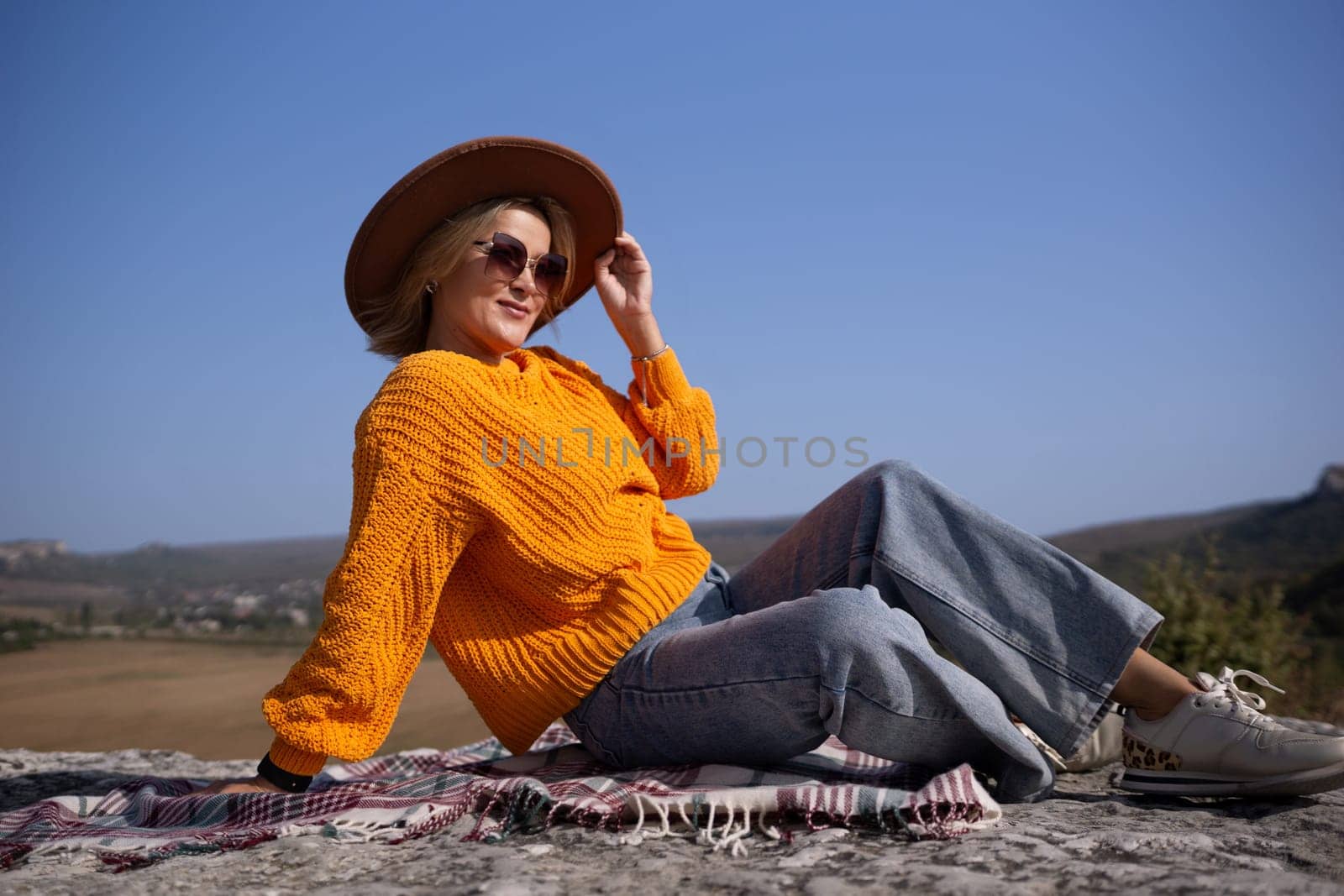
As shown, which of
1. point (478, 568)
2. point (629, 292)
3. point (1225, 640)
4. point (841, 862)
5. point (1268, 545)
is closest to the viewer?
point (841, 862)

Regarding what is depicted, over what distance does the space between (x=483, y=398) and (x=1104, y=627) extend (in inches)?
65.7

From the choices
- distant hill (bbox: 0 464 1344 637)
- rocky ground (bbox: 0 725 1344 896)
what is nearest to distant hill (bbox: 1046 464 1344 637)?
distant hill (bbox: 0 464 1344 637)

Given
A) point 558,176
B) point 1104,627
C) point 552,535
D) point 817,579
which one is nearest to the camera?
point 1104,627

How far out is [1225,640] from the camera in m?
5.27

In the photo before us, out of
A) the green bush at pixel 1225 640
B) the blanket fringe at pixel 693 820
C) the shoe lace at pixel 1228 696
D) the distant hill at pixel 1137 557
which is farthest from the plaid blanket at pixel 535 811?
the distant hill at pixel 1137 557

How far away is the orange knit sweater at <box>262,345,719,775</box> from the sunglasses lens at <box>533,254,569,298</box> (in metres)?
0.39

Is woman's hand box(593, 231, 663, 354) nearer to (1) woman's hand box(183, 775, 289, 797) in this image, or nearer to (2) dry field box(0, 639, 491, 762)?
(1) woman's hand box(183, 775, 289, 797)

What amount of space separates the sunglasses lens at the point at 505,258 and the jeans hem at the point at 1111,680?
1.97 m

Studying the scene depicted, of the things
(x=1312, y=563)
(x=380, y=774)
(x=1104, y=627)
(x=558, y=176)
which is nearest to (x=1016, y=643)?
(x=1104, y=627)

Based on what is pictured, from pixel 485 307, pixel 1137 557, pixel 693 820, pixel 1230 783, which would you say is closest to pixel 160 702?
pixel 485 307

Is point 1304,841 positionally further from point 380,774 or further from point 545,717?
point 380,774

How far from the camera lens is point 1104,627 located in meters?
2.29

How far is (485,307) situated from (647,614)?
104 cm

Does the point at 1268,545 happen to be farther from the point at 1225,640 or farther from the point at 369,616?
the point at 369,616
